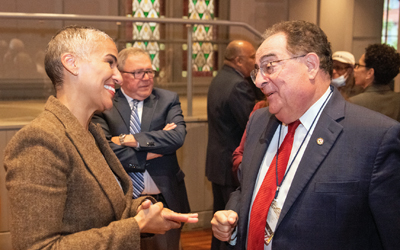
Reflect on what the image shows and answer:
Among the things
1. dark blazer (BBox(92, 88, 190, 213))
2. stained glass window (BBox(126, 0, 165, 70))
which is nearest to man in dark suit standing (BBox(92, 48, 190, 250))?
dark blazer (BBox(92, 88, 190, 213))

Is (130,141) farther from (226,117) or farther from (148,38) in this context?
(148,38)

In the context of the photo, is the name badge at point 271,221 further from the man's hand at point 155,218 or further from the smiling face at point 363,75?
the smiling face at point 363,75

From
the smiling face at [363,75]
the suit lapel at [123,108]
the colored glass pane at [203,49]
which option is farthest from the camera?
the colored glass pane at [203,49]

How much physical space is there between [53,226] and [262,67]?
1.02 meters

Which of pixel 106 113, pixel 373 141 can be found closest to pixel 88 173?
pixel 373 141

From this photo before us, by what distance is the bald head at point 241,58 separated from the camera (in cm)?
358

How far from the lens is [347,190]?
1.42m

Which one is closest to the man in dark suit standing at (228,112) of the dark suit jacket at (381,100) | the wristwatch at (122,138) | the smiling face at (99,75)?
the dark suit jacket at (381,100)

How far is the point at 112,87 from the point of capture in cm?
160

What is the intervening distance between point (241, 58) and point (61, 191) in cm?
259

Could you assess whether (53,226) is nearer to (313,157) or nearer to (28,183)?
(28,183)

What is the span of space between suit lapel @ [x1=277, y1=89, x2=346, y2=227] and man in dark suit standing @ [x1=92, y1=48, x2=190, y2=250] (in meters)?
1.40

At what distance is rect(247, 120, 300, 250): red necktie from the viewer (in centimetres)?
158

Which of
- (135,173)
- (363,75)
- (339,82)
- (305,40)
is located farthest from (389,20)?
(305,40)
